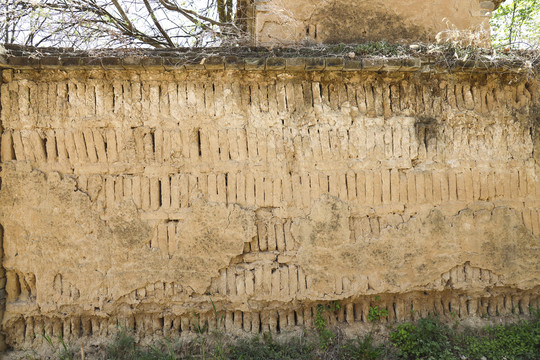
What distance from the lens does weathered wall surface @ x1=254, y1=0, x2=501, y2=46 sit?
176 inches

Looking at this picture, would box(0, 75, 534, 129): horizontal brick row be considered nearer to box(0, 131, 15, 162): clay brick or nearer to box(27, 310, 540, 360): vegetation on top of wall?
box(0, 131, 15, 162): clay brick

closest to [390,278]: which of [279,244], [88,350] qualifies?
[279,244]

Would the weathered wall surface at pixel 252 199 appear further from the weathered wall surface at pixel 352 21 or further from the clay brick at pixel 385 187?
the weathered wall surface at pixel 352 21

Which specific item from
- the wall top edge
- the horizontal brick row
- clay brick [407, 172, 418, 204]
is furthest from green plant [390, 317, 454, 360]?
the wall top edge

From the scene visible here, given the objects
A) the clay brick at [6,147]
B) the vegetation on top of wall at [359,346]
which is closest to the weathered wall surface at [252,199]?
the clay brick at [6,147]

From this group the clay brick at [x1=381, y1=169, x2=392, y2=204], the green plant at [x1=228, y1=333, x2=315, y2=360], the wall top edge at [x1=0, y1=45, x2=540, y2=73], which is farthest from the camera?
A: the clay brick at [x1=381, y1=169, x2=392, y2=204]

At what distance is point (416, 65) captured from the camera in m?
3.80

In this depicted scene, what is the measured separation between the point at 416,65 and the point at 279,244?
2.10 metres

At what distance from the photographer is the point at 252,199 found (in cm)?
390

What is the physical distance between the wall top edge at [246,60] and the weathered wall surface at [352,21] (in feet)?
2.12

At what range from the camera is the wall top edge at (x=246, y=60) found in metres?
3.64

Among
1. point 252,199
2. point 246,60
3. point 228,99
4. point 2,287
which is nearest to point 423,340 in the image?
point 252,199

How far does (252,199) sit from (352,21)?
228 cm

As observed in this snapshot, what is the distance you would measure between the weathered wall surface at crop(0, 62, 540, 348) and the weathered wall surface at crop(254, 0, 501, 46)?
0.74 m
